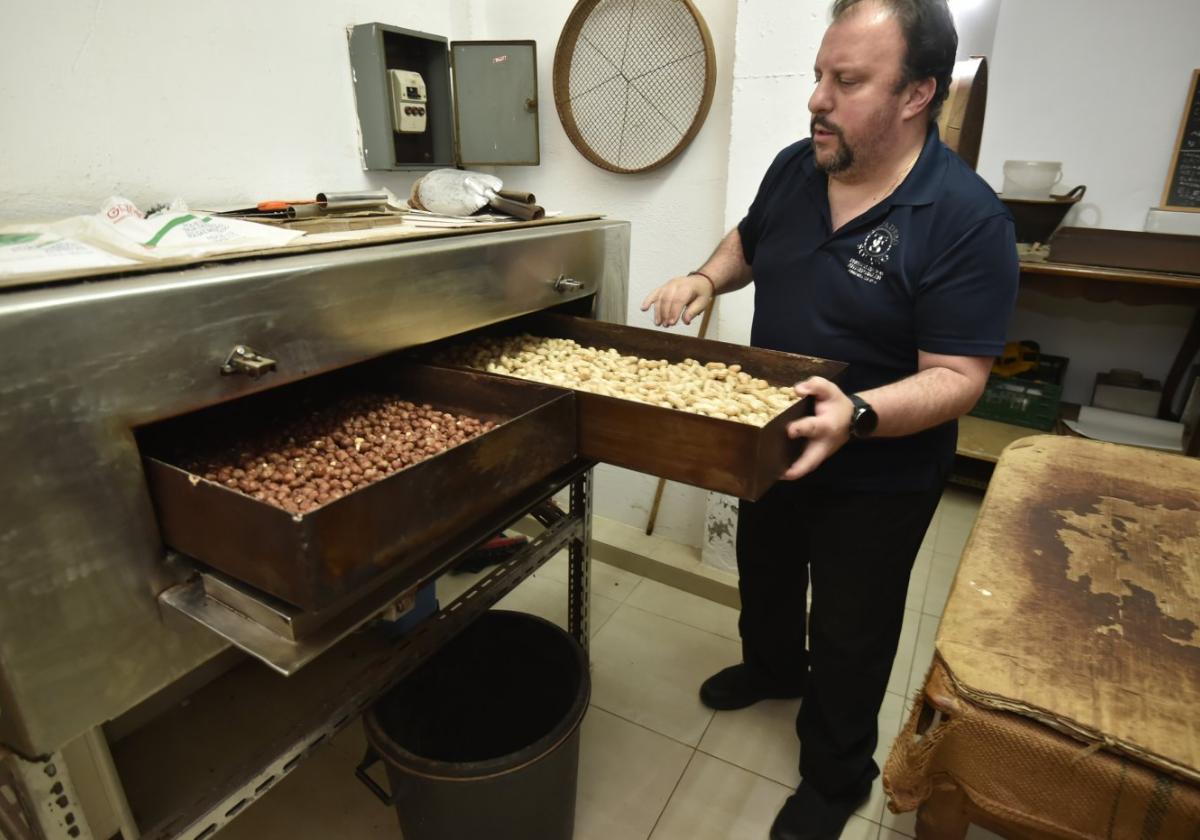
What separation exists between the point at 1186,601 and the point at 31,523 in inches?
62.6

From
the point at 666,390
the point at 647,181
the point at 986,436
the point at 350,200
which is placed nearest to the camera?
the point at 666,390

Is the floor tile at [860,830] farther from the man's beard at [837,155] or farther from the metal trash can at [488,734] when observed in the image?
the man's beard at [837,155]

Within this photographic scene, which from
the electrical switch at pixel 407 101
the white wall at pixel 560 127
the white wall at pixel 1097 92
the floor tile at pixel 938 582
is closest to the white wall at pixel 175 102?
the white wall at pixel 560 127

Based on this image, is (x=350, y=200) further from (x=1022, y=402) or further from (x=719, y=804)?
(x=1022, y=402)

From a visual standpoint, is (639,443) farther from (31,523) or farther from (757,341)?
(31,523)

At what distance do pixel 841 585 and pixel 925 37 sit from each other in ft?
3.62

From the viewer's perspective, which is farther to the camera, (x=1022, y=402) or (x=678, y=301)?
(x=1022, y=402)

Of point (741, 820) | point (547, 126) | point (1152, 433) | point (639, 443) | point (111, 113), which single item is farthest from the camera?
point (1152, 433)

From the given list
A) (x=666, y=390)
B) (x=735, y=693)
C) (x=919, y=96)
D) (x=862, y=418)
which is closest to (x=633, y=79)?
(x=919, y=96)

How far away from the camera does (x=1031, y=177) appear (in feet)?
9.78

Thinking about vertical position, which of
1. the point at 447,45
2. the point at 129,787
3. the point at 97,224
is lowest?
the point at 129,787

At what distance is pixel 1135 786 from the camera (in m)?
0.83

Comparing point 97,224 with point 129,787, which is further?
point 129,787

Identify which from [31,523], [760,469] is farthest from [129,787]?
[760,469]
